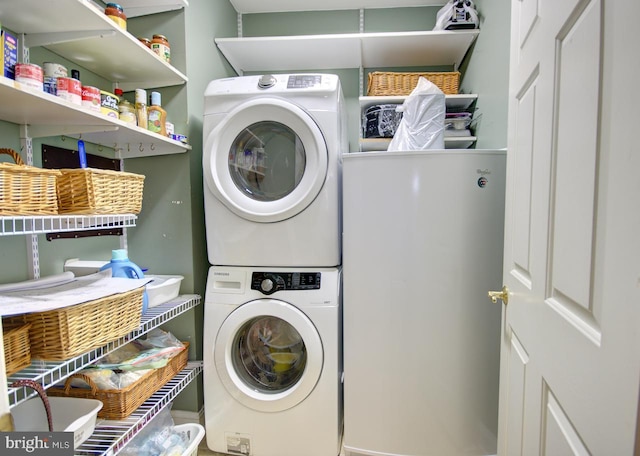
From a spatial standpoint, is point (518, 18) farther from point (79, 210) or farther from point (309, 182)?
point (79, 210)

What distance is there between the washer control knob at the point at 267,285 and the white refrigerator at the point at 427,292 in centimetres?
38

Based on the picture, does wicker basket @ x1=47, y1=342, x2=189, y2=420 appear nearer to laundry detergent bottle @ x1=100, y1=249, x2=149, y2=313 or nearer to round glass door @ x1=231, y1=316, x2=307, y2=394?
laundry detergent bottle @ x1=100, y1=249, x2=149, y2=313

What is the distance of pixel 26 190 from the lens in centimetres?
75

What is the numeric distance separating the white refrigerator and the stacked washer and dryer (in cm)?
16

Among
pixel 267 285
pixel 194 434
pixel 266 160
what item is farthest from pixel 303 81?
pixel 194 434

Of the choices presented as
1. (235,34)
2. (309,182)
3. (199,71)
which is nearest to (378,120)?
(309,182)

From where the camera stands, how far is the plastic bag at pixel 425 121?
1496mm

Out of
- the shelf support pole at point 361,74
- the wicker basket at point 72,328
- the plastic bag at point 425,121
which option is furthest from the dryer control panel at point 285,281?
the shelf support pole at point 361,74

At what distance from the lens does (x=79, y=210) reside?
2.91 feet

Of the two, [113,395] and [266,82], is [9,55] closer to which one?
[266,82]

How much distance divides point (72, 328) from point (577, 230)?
3.83 ft

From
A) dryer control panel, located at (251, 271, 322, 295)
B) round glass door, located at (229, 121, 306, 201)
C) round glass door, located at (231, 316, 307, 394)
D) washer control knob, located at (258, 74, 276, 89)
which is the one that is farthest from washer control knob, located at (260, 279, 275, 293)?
washer control knob, located at (258, 74, 276, 89)

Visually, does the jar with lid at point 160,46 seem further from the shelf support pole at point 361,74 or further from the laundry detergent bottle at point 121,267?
the shelf support pole at point 361,74

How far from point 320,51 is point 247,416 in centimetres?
206
